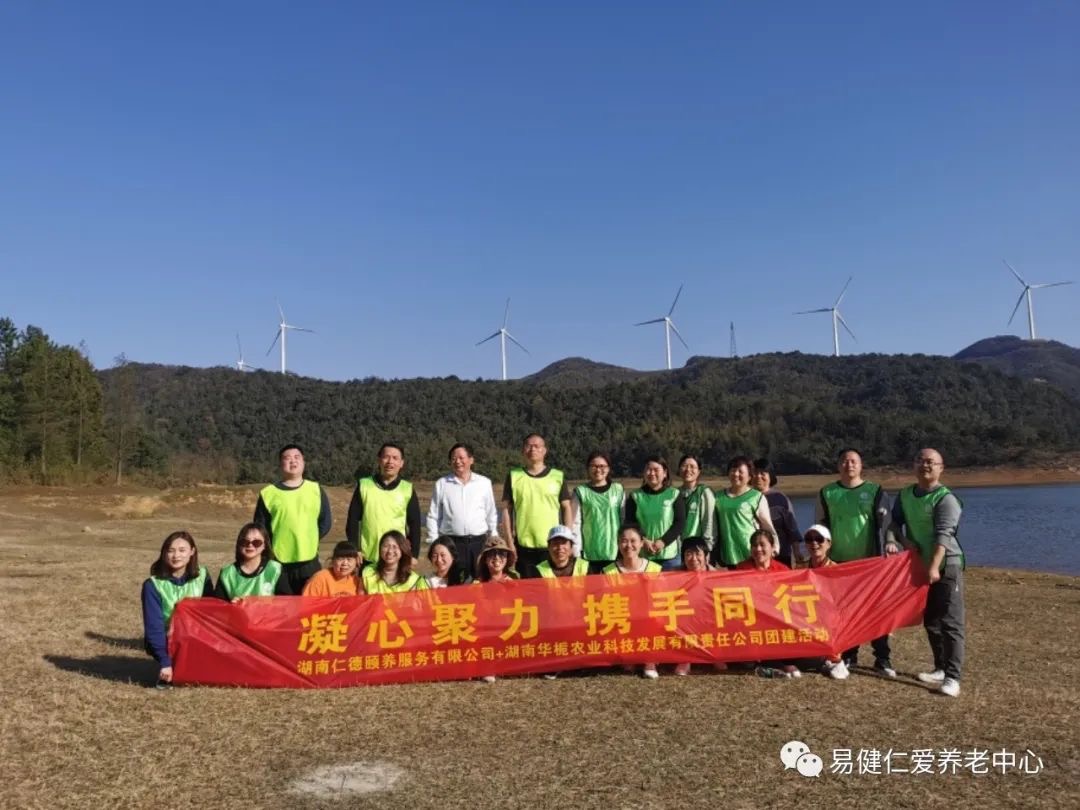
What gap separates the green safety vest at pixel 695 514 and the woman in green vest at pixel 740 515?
17 centimetres

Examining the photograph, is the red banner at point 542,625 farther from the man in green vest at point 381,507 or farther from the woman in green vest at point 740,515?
the man in green vest at point 381,507

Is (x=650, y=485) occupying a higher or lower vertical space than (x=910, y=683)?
higher

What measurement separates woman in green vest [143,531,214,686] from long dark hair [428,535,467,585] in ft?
6.07

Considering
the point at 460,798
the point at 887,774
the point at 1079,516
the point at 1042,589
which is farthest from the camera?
the point at 1079,516

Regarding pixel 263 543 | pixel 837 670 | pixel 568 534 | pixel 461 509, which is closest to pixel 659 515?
pixel 568 534

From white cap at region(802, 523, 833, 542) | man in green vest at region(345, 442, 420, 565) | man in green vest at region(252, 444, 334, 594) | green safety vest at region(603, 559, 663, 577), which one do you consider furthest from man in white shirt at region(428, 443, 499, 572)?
white cap at region(802, 523, 833, 542)

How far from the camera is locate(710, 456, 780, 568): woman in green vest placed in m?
7.38

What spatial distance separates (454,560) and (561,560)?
3.09 ft

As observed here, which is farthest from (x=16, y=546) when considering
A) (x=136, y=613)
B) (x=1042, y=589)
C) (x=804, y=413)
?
(x=804, y=413)

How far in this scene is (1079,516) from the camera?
1455 inches

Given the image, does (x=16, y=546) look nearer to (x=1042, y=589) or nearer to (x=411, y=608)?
(x=411, y=608)

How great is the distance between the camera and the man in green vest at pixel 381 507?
723 cm

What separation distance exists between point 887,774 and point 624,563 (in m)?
2.85

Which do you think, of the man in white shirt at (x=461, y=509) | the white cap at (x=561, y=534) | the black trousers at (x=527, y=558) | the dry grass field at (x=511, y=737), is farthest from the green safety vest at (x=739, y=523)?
the man in white shirt at (x=461, y=509)
